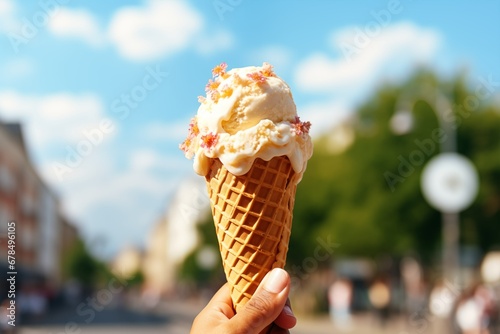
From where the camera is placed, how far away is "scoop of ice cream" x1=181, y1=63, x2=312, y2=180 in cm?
281

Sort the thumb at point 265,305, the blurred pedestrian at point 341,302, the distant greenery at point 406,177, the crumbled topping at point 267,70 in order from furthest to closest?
the distant greenery at point 406,177 → the blurred pedestrian at point 341,302 → the crumbled topping at point 267,70 → the thumb at point 265,305

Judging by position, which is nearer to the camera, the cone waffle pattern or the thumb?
the thumb

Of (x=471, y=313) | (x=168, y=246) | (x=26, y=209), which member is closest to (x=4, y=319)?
(x=471, y=313)

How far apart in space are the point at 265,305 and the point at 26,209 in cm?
6749

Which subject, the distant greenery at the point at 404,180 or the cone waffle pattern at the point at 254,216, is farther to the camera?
the distant greenery at the point at 404,180

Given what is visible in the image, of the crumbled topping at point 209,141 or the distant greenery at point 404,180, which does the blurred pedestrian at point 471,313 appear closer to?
the crumbled topping at point 209,141

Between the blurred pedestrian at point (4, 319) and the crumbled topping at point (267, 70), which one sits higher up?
the crumbled topping at point (267, 70)

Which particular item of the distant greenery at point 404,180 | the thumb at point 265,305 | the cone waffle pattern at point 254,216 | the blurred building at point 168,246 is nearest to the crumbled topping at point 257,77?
the cone waffle pattern at point 254,216

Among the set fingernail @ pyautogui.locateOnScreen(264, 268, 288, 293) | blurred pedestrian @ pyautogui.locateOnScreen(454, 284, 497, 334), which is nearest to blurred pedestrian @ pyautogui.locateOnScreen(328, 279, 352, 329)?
blurred pedestrian @ pyautogui.locateOnScreen(454, 284, 497, 334)

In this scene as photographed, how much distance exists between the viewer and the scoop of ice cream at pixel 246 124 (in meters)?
2.81

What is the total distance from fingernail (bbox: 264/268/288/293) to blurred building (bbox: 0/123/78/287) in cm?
3747

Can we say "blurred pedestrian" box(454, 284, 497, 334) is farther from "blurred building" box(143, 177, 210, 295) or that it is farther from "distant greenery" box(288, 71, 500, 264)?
"blurred building" box(143, 177, 210, 295)

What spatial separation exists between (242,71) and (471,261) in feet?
139

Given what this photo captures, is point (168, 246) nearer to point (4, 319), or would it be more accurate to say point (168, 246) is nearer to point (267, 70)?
point (4, 319)
